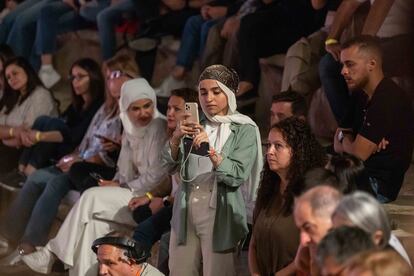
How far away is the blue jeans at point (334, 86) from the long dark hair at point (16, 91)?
1.87 metres

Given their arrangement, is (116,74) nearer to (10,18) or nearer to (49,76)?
(49,76)

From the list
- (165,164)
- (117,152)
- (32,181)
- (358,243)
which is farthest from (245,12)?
(358,243)

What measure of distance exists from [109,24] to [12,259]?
71.0 inches

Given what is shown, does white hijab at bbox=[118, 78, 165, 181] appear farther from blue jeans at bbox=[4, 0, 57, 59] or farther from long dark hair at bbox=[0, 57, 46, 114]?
blue jeans at bbox=[4, 0, 57, 59]

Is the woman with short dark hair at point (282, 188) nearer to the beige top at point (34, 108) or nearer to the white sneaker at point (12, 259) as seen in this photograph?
the white sneaker at point (12, 259)

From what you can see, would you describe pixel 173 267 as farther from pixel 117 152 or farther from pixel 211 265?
pixel 117 152

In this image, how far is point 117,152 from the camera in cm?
562

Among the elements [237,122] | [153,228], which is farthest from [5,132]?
[237,122]

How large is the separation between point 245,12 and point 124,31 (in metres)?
1.24

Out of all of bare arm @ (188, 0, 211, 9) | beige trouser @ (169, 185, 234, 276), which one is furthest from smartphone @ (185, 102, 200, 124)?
bare arm @ (188, 0, 211, 9)

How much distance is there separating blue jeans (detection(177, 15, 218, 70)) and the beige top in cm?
75

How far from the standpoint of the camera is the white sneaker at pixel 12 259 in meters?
5.70

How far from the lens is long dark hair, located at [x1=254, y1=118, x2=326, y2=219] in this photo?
394 centimetres

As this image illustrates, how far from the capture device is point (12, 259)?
18.8 feet
